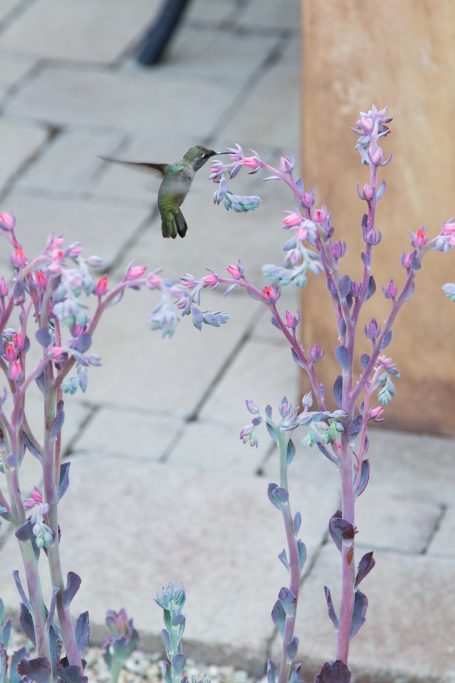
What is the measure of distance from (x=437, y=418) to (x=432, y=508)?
376mm

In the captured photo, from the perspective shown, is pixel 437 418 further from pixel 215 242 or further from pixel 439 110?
pixel 215 242

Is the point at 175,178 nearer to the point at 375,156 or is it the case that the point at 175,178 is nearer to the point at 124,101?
the point at 375,156

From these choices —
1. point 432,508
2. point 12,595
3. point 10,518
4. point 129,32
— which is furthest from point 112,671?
point 129,32

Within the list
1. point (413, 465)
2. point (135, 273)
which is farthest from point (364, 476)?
point (413, 465)

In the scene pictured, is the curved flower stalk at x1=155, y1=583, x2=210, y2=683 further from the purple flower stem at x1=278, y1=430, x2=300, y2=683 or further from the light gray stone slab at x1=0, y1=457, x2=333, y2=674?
the light gray stone slab at x1=0, y1=457, x2=333, y2=674

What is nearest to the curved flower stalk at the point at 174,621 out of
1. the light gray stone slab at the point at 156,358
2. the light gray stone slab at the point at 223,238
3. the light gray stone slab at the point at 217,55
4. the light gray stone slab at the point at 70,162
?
the light gray stone slab at the point at 156,358

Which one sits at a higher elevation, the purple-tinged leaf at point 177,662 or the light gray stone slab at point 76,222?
the purple-tinged leaf at point 177,662

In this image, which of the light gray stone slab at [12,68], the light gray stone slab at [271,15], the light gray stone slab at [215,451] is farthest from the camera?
the light gray stone slab at [271,15]

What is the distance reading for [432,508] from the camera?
3373 millimetres

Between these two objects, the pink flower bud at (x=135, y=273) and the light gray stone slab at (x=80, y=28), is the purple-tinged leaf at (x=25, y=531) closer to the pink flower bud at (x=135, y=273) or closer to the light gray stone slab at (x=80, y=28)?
the pink flower bud at (x=135, y=273)

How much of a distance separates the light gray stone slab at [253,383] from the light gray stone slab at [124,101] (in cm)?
151

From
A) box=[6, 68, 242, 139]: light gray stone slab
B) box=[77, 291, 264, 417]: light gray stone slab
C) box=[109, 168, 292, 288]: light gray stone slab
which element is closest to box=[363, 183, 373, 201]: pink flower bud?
box=[77, 291, 264, 417]: light gray stone slab

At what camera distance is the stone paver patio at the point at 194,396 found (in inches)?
119

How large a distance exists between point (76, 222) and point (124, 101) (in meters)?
1.00
